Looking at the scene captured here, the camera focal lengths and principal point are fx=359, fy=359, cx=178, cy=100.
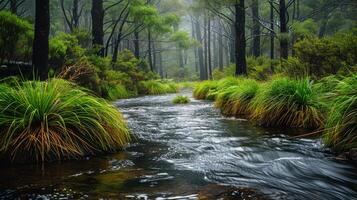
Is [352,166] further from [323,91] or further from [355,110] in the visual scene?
[323,91]

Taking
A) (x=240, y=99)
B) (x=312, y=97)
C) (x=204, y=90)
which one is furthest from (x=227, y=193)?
(x=204, y=90)

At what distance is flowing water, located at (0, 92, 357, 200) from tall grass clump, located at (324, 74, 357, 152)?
0.23 metres

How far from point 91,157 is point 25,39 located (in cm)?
761

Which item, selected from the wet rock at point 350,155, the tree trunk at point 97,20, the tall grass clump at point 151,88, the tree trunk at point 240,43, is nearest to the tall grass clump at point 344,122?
the wet rock at point 350,155

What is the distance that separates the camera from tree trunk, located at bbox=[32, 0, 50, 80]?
7.80 meters

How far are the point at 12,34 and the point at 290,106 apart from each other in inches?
304

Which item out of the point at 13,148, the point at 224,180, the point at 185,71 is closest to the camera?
the point at 224,180

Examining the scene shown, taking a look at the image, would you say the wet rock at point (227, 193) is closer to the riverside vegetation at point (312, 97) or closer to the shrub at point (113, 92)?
the riverside vegetation at point (312, 97)

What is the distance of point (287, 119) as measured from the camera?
24.3 ft

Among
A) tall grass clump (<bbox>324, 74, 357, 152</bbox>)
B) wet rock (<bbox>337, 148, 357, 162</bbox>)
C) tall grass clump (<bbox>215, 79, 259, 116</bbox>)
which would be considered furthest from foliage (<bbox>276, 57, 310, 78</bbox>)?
wet rock (<bbox>337, 148, 357, 162</bbox>)

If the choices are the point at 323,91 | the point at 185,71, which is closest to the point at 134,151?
the point at 323,91

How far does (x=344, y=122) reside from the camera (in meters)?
4.87

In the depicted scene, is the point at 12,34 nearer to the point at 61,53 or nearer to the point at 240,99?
the point at 61,53

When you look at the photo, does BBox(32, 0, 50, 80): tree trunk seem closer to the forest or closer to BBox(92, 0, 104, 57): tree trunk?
the forest
